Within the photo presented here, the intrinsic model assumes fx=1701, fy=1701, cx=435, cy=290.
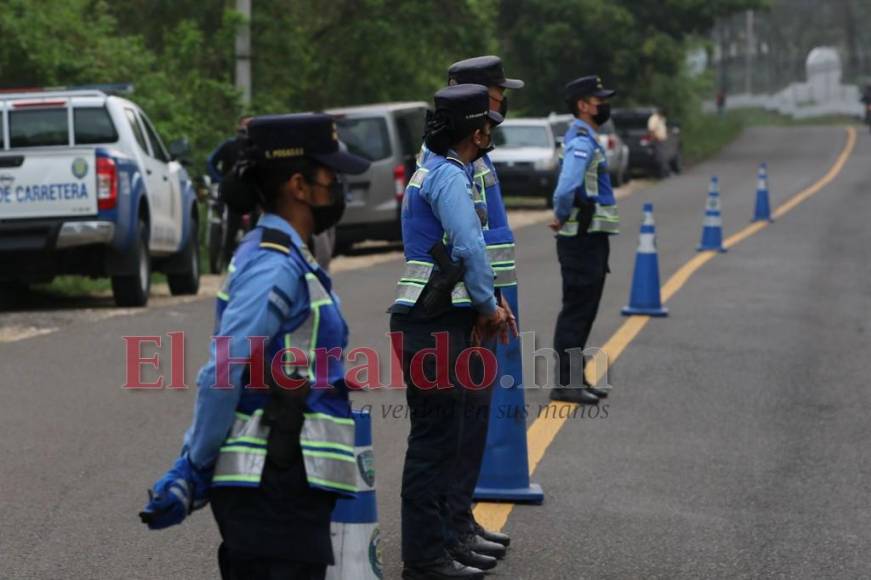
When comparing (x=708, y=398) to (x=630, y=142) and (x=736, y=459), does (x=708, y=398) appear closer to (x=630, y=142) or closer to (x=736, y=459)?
(x=736, y=459)

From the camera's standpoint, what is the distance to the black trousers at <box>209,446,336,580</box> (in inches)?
162

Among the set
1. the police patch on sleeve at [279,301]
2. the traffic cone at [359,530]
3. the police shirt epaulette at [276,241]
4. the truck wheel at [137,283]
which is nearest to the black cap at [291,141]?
the police shirt epaulette at [276,241]

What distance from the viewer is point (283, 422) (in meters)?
4.07

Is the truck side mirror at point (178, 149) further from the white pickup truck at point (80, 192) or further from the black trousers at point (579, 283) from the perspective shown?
the black trousers at point (579, 283)

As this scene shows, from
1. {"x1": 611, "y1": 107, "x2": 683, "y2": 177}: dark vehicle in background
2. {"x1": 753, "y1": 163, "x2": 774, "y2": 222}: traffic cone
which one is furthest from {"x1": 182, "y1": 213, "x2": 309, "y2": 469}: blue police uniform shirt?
{"x1": 611, "y1": 107, "x2": 683, "y2": 177}: dark vehicle in background

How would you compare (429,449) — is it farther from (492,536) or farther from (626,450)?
(626,450)

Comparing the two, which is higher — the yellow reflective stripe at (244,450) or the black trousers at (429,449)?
the yellow reflective stripe at (244,450)

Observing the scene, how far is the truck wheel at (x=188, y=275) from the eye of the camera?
57.6 ft

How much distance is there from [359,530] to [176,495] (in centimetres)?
107

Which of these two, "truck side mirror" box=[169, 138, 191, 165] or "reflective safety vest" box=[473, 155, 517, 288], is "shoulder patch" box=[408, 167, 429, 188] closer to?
"reflective safety vest" box=[473, 155, 517, 288]

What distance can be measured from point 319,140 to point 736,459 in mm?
4991

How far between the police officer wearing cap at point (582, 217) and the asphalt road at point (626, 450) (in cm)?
51

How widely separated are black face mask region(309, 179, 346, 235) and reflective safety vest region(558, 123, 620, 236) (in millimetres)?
5582

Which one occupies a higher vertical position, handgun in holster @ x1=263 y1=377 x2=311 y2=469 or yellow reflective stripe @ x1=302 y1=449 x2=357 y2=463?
handgun in holster @ x1=263 y1=377 x2=311 y2=469
